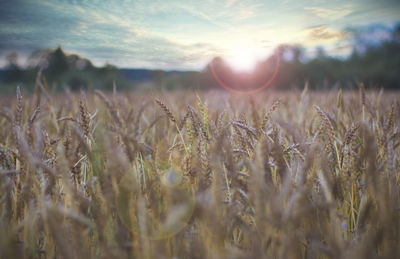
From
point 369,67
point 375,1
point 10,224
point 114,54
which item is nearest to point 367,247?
point 10,224

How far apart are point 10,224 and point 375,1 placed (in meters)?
2.55

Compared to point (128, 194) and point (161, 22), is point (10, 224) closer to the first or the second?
point (128, 194)

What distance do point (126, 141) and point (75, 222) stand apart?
10.0 inches

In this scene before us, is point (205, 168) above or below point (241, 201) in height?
above

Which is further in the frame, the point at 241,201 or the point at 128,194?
the point at 241,201

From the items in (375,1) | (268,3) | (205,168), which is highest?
(375,1)

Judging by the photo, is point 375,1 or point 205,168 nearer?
point 205,168

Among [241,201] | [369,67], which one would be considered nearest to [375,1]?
[241,201]

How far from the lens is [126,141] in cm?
66

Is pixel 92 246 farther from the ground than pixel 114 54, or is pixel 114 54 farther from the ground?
pixel 114 54

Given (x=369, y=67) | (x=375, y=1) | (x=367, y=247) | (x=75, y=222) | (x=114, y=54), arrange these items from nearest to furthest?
(x=367, y=247) < (x=75, y=222) < (x=114, y=54) < (x=375, y=1) < (x=369, y=67)

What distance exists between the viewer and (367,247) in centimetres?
42

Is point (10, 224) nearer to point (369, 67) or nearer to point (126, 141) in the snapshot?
point (126, 141)

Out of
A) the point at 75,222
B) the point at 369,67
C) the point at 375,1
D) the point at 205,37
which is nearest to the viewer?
the point at 75,222
